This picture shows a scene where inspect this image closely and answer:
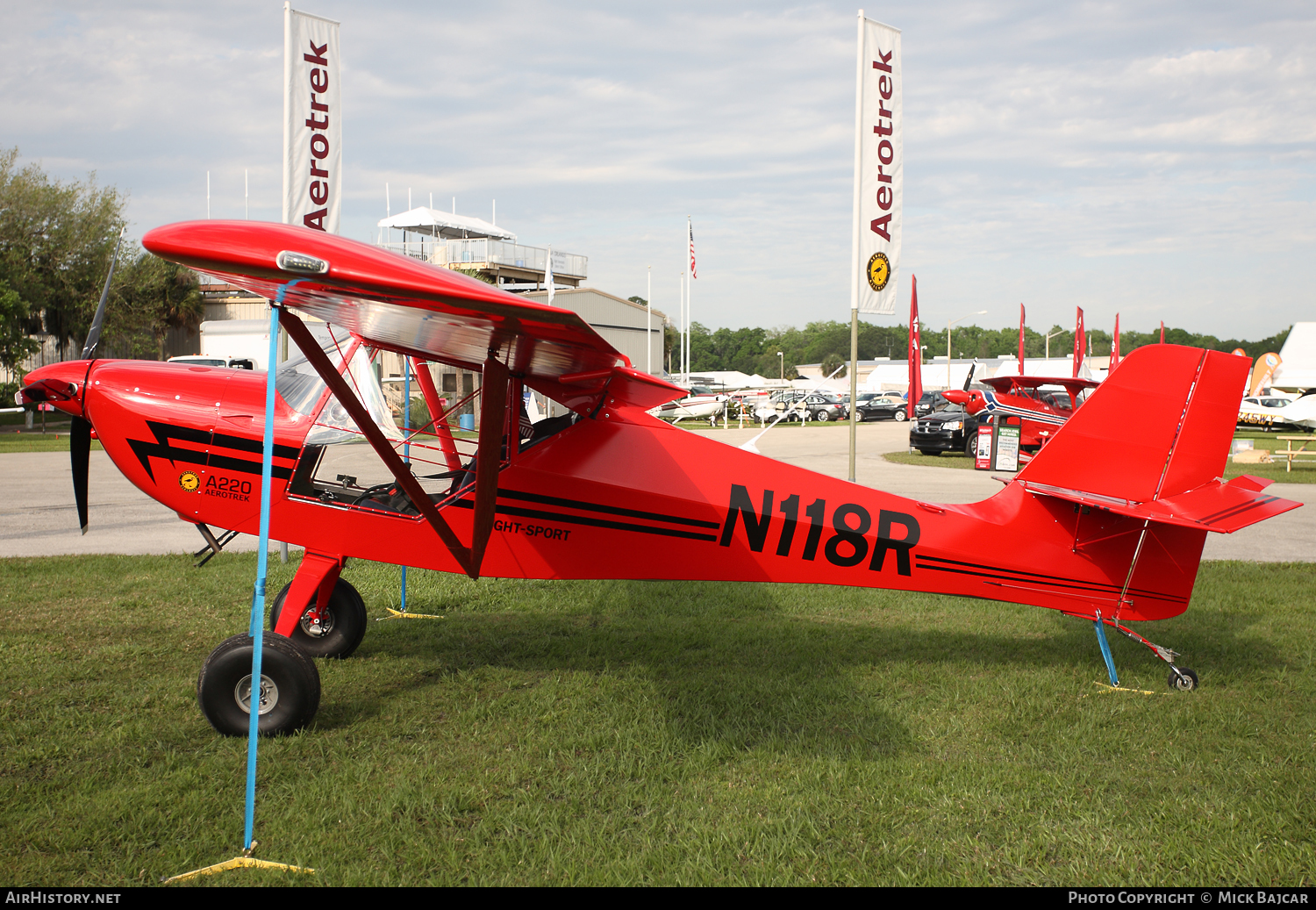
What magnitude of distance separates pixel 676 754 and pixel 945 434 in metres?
22.2

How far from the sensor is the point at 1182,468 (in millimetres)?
5293

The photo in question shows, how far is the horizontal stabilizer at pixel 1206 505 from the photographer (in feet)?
15.8

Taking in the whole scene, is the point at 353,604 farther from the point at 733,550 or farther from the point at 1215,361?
the point at 1215,361

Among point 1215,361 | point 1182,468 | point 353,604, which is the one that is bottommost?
point 353,604

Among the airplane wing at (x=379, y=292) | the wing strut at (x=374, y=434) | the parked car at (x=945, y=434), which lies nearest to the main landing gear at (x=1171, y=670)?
the airplane wing at (x=379, y=292)

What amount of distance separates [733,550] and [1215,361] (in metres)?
3.28

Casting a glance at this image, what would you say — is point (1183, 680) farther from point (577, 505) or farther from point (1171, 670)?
point (577, 505)

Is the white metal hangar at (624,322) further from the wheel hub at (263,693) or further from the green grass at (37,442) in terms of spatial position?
the wheel hub at (263,693)

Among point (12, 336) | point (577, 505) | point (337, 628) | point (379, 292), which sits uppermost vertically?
point (12, 336)

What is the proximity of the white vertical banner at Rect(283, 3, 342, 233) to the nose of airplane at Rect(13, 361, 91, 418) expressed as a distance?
4527mm

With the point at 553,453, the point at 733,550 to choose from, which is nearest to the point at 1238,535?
the point at 733,550

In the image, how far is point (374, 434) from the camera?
174 inches

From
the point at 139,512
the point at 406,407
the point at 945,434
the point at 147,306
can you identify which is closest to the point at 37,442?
the point at 139,512

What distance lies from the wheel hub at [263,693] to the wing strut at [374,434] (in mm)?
1229
